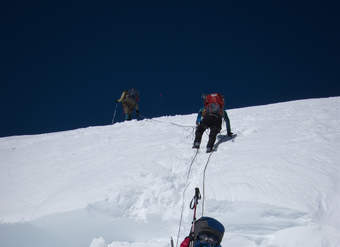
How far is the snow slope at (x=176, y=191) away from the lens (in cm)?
387

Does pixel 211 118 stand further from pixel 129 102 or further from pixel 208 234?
pixel 129 102

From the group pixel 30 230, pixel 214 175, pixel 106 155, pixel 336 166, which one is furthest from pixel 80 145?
pixel 336 166

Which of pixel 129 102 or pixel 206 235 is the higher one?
pixel 129 102

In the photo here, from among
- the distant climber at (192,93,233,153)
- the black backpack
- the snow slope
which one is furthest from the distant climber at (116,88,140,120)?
the black backpack

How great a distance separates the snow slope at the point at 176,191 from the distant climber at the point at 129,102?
433 centimetres

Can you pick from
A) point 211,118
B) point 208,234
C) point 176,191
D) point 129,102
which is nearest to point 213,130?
point 211,118

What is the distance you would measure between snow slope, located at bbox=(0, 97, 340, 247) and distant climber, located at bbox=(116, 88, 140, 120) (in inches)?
Answer: 171

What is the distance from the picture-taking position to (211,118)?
246 inches

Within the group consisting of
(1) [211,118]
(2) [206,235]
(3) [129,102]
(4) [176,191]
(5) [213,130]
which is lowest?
(2) [206,235]

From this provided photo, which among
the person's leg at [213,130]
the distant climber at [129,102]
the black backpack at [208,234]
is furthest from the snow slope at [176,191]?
the distant climber at [129,102]

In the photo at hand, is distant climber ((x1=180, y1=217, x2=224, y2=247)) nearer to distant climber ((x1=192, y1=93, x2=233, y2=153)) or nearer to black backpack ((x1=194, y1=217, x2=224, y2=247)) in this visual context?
black backpack ((x1=194, y1=217, x2=224, y2=247))

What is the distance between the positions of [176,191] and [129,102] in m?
7.22

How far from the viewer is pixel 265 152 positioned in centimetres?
566

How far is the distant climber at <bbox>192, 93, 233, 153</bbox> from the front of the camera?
6.14m
